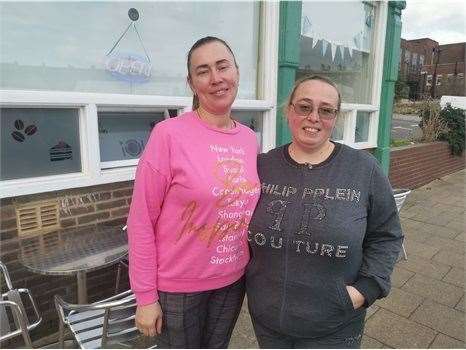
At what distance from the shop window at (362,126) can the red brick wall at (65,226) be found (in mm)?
4032

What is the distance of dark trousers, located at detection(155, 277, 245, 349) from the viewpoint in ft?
5.30

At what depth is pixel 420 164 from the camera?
25.6 ft

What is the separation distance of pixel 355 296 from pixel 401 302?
7.16 ft

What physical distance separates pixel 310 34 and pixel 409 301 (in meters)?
3.23

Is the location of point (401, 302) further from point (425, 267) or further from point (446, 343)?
point (425, 267)

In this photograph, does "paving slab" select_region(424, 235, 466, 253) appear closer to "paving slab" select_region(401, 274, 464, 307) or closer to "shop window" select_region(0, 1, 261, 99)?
"paving slab" select_region(401, 274, 464, 307)

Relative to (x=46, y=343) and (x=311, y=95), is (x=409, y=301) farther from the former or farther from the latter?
(x=46, y=343)

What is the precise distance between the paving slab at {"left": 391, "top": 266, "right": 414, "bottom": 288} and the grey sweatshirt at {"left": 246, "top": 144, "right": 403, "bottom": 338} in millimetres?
2399

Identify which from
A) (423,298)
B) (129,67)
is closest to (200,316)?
(129,67)

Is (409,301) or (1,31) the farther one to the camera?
(409,301)

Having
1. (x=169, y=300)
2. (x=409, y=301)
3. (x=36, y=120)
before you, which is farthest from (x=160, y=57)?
(x=409, y=301)

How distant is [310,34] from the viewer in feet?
15.4

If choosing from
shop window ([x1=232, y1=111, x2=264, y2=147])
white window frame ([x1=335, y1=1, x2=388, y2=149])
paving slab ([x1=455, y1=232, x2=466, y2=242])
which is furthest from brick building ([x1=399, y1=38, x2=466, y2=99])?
shop window ([x1=232, y1=111, x2=264, y2=147])

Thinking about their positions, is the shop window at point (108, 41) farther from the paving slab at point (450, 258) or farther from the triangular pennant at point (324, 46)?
the paving slab at point (450, 258)
